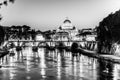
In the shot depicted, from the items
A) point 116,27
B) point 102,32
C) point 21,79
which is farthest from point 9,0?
point 102,32

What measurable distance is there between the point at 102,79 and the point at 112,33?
42.6 m

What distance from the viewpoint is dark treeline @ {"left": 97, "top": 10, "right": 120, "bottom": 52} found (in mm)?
76062

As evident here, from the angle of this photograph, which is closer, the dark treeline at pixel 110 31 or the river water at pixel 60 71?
the river water at pixel 60 71

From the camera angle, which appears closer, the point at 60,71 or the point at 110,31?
the point at 60,71

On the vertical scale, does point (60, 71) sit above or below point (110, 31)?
below

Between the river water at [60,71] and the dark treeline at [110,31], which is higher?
the dark treeline at [110,31]

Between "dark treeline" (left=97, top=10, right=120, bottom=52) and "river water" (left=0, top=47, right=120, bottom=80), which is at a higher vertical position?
"dark treeline" (left=97, top=10, right=120, bottom=52)

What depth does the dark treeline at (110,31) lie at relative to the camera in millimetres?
76062

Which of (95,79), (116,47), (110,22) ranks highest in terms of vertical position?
(110,22)

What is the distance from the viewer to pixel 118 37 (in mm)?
76188

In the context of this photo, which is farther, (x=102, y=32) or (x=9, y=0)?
(x=102, y=32)

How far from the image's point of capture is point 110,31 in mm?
79750

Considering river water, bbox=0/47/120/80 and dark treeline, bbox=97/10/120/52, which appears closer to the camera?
river water, bbox=0/47/120/80

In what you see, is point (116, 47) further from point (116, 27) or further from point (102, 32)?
point (102, 32)
